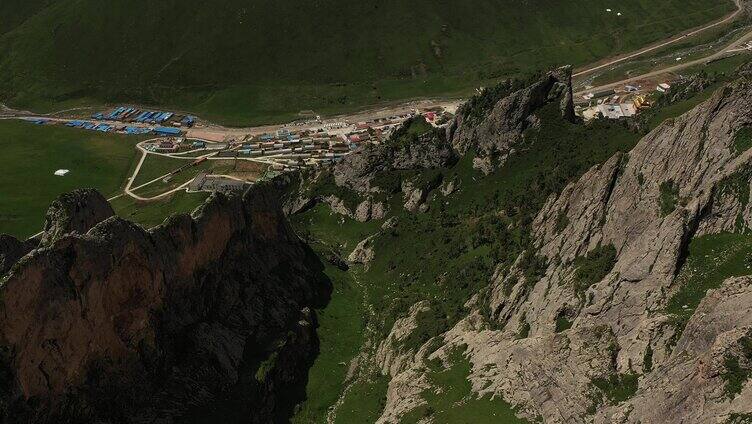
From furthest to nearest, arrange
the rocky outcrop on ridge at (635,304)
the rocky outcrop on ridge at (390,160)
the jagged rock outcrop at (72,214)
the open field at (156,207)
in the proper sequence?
the open field at (156,207) → the rocky outcrop on ridge at (390,160) → the jagged rock outcrop at (72,214) → the rocky outcrop on ridge at (635,304)

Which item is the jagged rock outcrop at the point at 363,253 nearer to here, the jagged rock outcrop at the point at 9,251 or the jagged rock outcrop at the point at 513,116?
the jagged rock outcrop at the point at 513,116

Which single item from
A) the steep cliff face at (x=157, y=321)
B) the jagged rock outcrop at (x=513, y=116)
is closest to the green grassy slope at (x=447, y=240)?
the jagged rock outcrop at (x=513, y=116)

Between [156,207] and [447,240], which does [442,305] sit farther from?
[156,207]

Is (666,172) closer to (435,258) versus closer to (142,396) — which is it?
(435,258)

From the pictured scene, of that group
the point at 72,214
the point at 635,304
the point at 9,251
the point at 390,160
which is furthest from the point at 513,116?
the point at 9,251

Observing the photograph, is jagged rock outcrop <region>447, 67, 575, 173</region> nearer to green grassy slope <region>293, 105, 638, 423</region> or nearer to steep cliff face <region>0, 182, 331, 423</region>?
green grassy slope <region>293, 105, 638, 423</region>
